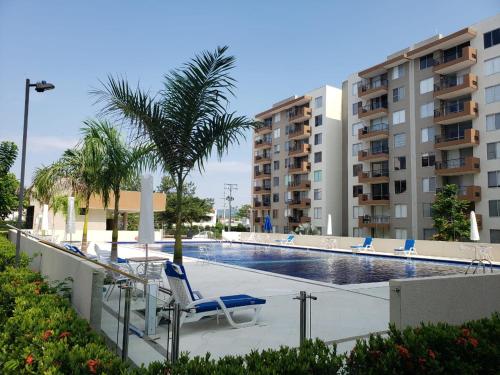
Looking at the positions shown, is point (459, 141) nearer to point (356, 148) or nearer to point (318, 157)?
point (356, 148)

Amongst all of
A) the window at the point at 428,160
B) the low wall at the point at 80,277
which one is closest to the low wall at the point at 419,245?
Result: the window at the point at 428,160

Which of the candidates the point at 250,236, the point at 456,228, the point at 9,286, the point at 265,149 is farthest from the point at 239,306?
the point at 265,149

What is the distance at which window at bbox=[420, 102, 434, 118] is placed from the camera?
39875 millimetres

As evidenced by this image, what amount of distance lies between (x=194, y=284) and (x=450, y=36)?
3584cm

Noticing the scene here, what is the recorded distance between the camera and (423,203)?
39.2 meters

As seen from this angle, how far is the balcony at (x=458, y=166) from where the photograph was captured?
115 ft

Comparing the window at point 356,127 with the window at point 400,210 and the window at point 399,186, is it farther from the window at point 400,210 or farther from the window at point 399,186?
the window at point 400,210

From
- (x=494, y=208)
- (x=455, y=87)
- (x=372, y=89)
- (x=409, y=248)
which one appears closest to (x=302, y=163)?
(x=372, y=89)

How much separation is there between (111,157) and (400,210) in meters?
32.5

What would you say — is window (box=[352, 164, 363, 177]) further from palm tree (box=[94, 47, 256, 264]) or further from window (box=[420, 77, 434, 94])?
palm tree (box=[94, 47, 256, 264])

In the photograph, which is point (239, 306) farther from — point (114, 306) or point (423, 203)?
point (423, 203)

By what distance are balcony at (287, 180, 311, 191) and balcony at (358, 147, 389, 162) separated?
1036 cm

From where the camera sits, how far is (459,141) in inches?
1420

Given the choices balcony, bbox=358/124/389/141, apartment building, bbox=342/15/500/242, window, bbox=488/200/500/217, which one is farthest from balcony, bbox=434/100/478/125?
window, bbox=488/200/500/217
